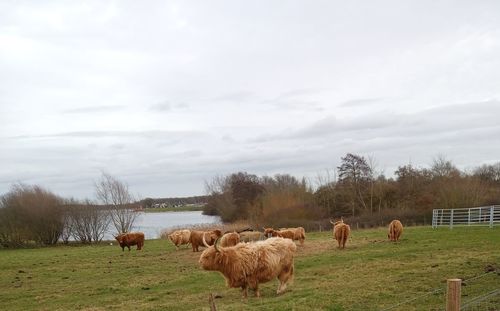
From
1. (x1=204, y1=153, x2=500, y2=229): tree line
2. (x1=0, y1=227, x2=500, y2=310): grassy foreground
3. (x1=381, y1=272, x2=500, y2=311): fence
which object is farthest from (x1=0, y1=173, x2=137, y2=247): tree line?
(x1=381, y1=272, x2=500, y2=311): fence

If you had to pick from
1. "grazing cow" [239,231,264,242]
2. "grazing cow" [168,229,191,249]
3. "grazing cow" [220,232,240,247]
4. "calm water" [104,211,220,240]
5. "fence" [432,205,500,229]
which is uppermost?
"fence" [432,205,500,229]

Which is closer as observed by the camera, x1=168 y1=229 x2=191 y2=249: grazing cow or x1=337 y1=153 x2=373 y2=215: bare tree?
x1=168 y1=229 x2=191 y2=249: grazing cow

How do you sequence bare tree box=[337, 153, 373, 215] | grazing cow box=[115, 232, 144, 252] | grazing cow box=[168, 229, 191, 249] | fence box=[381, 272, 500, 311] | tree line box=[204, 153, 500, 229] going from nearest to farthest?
fence box=[381, 272, 500, 311] → grazing cow box=[168, 229, 191, 249] → grazing cow box=[115, 232, 144, 252] → tree line box=[204, 153, 500, 229] → bare tree box=[337, 153, 373, 215]

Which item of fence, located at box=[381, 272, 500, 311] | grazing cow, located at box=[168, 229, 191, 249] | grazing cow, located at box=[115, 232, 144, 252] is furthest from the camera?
grazing cow, located at box=[115, 232, 144, 252]

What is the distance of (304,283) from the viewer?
47.2 feet

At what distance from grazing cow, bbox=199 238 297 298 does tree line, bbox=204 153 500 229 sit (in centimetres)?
4068

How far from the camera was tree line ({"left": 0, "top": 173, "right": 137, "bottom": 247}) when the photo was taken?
62.7m

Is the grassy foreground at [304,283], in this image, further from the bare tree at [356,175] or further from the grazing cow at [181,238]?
the bare tree at [356,175]

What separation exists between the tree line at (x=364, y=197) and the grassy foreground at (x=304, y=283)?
30224 millimetres

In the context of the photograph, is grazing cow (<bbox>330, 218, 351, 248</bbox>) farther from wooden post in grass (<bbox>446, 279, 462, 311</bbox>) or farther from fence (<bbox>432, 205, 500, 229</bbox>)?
wooden post in grass (<bbox>446, 279, 462, 311</bbox>)

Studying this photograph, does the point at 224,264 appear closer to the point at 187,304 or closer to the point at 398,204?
the point at 187,304

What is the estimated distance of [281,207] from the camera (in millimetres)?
66375

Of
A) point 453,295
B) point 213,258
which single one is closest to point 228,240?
point 213,258

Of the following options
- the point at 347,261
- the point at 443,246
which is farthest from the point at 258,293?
the point at 443,246
